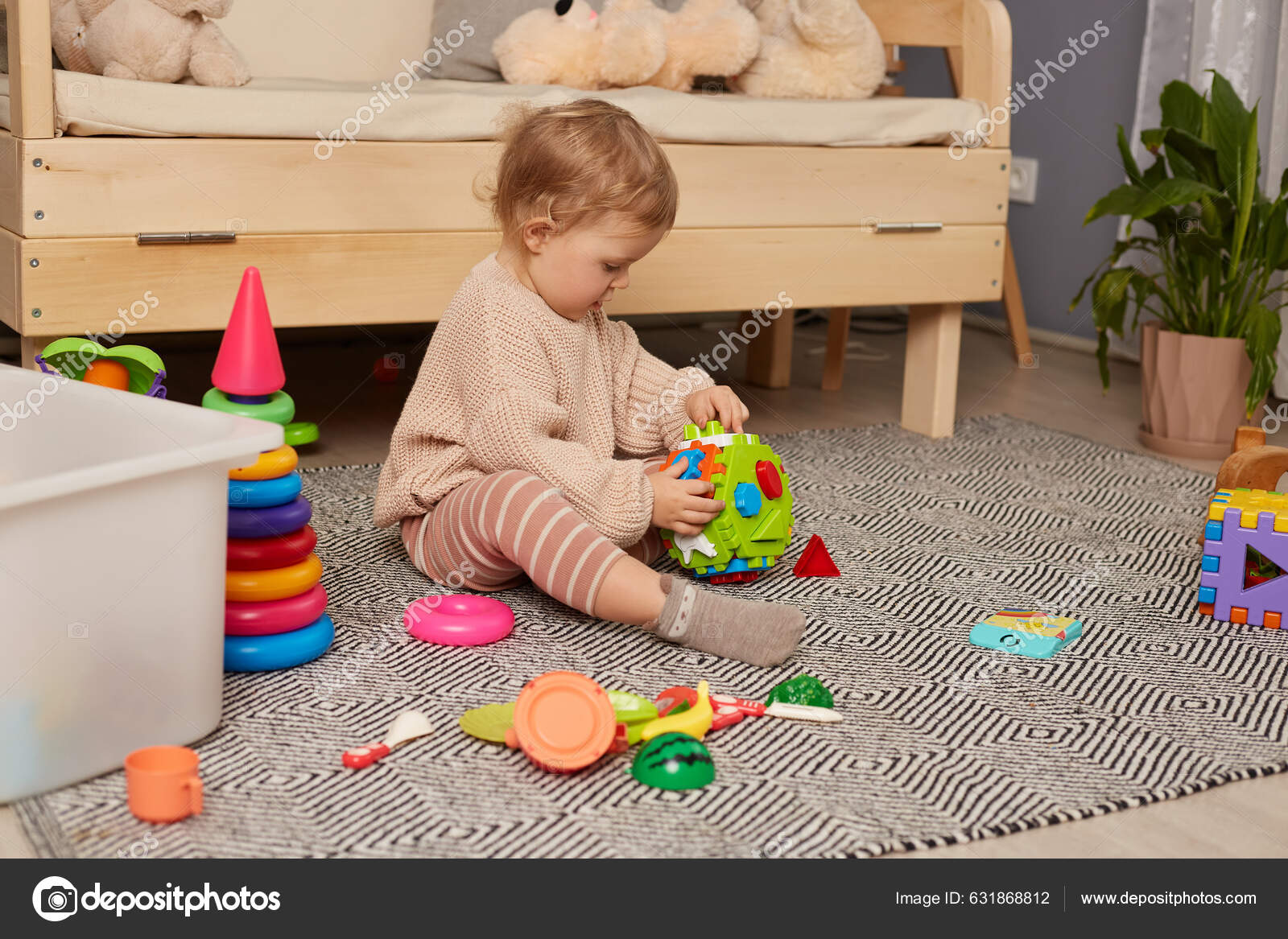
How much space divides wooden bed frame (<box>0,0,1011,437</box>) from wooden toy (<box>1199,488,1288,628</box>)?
2.27ft

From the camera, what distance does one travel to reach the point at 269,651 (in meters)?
1.02

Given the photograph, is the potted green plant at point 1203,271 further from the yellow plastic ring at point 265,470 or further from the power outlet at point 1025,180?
the yellow plastic ring at point 265,470

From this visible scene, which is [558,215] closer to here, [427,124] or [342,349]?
[427,124]

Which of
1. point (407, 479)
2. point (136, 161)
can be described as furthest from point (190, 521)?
point (136, 161)

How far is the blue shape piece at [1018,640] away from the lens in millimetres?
1126

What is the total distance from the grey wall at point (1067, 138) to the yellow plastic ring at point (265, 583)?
201 centimetres

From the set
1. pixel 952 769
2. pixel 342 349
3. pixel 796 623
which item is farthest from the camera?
pixel 342 349

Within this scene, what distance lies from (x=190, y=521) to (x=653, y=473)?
469mm

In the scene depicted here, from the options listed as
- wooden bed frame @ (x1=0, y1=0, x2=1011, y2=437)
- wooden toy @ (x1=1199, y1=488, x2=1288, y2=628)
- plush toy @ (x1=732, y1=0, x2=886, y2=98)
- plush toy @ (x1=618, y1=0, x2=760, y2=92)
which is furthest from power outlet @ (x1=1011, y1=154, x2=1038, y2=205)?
wooden toy @ (x1=1199, y1=488, x2=1288, y2=628)

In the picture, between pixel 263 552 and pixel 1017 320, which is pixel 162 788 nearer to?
pixel 263 552

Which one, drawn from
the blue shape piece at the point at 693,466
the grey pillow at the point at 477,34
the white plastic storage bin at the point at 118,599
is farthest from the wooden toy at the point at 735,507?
the grey pillow at the point at 477,34

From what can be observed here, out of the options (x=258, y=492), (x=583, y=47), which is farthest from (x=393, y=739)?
(x=583, y=47)

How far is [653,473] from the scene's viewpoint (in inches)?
47.4

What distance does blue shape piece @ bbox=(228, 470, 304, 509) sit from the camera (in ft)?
3.26
